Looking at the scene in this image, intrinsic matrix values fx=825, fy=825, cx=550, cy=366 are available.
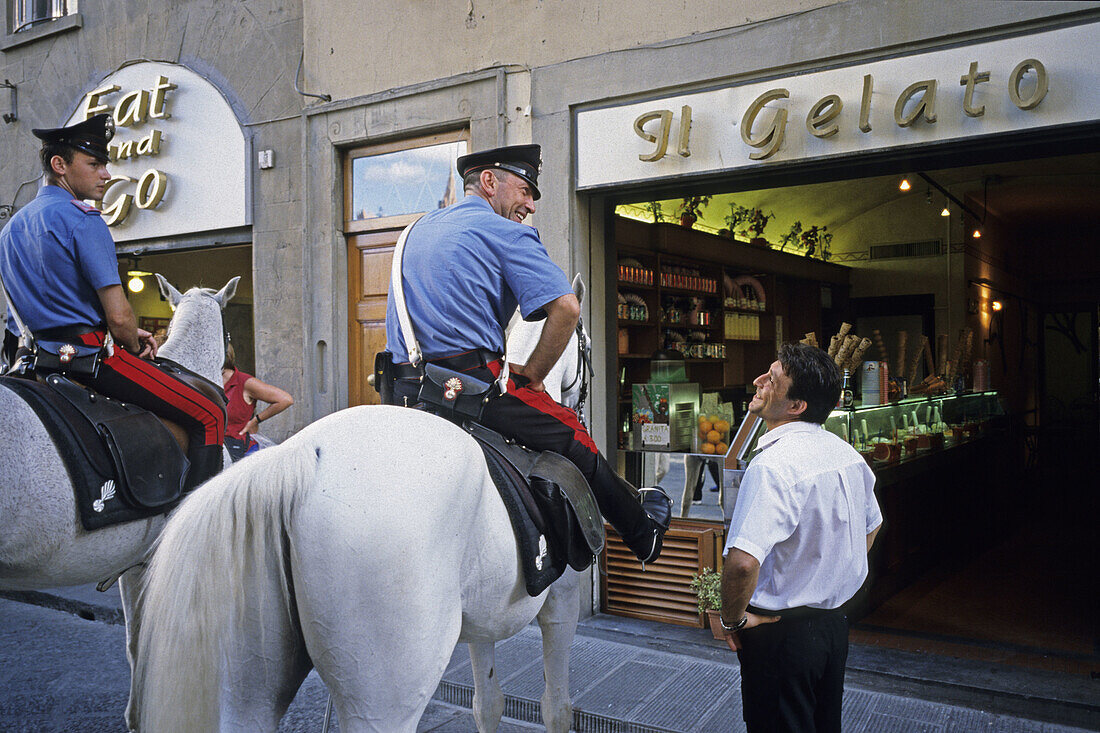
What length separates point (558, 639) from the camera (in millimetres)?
3691

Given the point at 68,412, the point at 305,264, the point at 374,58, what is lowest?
the point at 68,412

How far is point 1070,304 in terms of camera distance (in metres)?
17.1

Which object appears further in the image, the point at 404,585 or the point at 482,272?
the point at 482,272

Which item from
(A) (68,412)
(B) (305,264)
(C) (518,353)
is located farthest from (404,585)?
(B) (305,264)

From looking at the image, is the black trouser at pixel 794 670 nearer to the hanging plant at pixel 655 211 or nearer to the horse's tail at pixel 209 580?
the horse's tail at pixel 209 580

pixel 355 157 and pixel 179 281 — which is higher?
pixel 355 157

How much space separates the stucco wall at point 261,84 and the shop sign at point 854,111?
3.32 m

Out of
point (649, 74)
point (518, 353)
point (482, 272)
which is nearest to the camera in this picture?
point (482, 272)

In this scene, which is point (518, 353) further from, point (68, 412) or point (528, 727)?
point (528, 727)

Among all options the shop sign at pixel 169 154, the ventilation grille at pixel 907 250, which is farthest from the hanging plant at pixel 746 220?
the shop sign at pixel 169 154

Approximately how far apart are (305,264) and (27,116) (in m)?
5.62

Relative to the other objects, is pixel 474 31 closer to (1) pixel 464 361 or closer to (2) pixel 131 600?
(1) pixel 464 361

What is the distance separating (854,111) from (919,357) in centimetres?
413

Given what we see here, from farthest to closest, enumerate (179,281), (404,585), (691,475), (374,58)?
(179,281) → (374,58) → (691,475) → (404,585)
